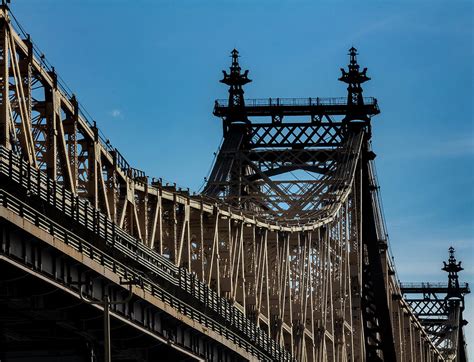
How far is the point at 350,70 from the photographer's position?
557 feet

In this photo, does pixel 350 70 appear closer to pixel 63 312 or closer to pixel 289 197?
pixel 289 197

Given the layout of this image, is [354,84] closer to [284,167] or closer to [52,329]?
[284,167]

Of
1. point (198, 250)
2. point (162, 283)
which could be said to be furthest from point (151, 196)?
point (198, 250)

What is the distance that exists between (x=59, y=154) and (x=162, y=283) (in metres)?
13.0

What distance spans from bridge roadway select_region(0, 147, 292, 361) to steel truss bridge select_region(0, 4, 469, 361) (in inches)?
3.7

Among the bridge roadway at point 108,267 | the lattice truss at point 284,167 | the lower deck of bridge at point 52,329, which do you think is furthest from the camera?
the lattice truss at point 284,167

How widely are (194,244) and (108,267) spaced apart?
3952 centimetres

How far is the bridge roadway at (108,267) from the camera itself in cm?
7438

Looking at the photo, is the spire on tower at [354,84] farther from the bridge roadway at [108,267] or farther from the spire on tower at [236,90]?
the bridge roadway at [108,267]

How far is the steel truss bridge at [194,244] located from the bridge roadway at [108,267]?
10cm

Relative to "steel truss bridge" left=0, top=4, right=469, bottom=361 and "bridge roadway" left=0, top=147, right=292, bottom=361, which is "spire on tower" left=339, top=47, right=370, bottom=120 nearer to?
"steel truss bridge" left=0, top=4, right=469, bottom=361

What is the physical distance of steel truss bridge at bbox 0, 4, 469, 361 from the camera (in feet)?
258

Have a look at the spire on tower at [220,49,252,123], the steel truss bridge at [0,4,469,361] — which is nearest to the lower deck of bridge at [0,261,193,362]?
the steel truss bridge at [0,4,469,361]

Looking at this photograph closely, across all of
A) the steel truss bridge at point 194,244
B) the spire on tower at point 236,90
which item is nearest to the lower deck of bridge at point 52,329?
the steel truss bridge at point 194,244
